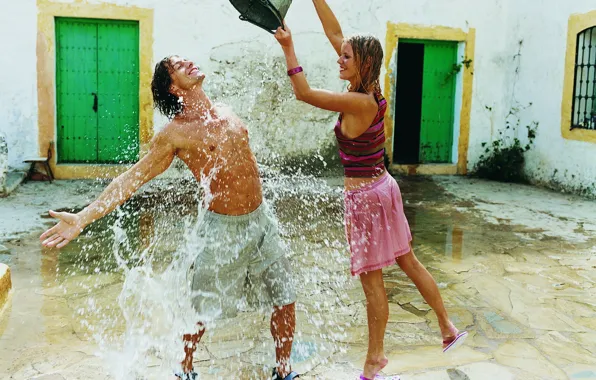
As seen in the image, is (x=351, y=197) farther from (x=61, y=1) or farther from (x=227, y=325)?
(x=61, y=1)

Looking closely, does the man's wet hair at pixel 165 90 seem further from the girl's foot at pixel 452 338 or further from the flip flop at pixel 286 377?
the girl's foot at pixel 452 338

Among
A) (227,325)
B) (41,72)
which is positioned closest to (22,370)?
(227,325)

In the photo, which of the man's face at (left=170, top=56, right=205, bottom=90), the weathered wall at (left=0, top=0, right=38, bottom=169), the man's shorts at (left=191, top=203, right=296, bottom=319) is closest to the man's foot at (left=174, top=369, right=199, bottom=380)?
the man's shorts at (left=191, top=203, right=296, bottom=319)

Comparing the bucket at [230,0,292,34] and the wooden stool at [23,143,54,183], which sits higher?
the bucket at [230,0,292,34]

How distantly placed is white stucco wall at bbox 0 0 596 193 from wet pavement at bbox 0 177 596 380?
1.97 metres

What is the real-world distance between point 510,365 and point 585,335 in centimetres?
71

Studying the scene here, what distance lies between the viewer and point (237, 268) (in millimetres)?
2875

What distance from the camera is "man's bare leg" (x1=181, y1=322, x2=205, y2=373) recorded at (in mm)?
2842

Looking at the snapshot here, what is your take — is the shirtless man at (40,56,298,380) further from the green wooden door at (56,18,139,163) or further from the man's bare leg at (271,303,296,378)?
the green wooden door at (56,18,139,163)

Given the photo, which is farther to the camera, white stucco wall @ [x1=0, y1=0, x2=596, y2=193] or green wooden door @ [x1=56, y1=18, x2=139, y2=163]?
green wooden door @ [x1=56, y1=18, x2=139, y2=163]

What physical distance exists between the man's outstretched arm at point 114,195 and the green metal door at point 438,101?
7.92 metres

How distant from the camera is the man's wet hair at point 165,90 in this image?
115 inches

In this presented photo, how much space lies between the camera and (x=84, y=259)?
510 centimetres

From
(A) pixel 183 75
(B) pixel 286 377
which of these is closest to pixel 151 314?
(B) pixel 286 377
